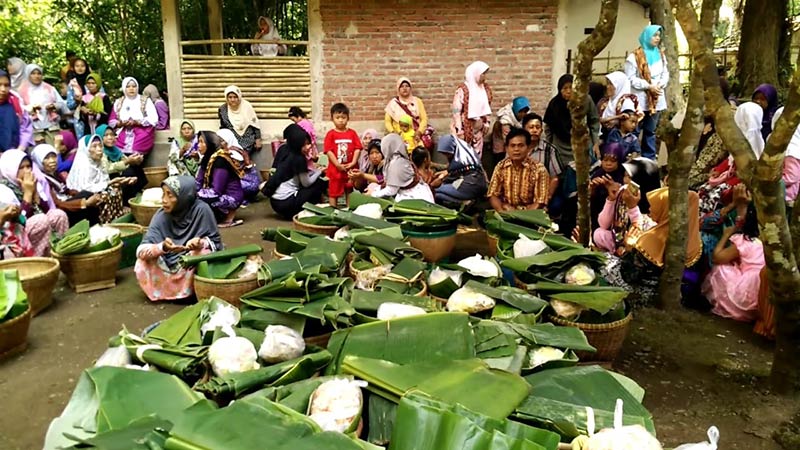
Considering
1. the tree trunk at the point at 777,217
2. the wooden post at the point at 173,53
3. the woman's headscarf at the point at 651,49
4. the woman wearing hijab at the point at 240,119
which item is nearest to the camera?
the tree trunk at the point at 777,217

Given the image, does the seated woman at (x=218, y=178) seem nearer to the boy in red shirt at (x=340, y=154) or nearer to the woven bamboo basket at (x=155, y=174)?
the boy in red shirt at (x=340, y=154)

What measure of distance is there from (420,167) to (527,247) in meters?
2.62

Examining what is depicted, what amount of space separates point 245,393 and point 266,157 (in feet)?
24.0

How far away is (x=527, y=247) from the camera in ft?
14.7

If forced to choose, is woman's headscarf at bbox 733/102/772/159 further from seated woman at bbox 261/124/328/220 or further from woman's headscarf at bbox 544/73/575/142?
seated woman at bbox 261/124/328/220

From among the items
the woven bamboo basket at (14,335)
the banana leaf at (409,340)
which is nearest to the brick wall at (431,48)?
the woven bamboo basket at (14,335)

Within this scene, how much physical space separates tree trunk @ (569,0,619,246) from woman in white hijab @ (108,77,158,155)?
653 centimetres

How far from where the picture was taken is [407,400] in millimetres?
2059

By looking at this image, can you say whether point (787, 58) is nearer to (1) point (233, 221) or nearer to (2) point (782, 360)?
(2) point (782, 360)

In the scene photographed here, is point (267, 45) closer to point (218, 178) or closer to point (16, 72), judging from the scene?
point (16, 72)

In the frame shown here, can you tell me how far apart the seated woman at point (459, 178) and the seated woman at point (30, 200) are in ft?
12.7

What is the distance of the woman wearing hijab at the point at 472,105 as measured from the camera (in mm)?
8391

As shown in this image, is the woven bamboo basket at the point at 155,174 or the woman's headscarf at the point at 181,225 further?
the woven bamboo basket at the point at 155,174

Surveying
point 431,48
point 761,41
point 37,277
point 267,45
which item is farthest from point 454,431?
point 761,41
